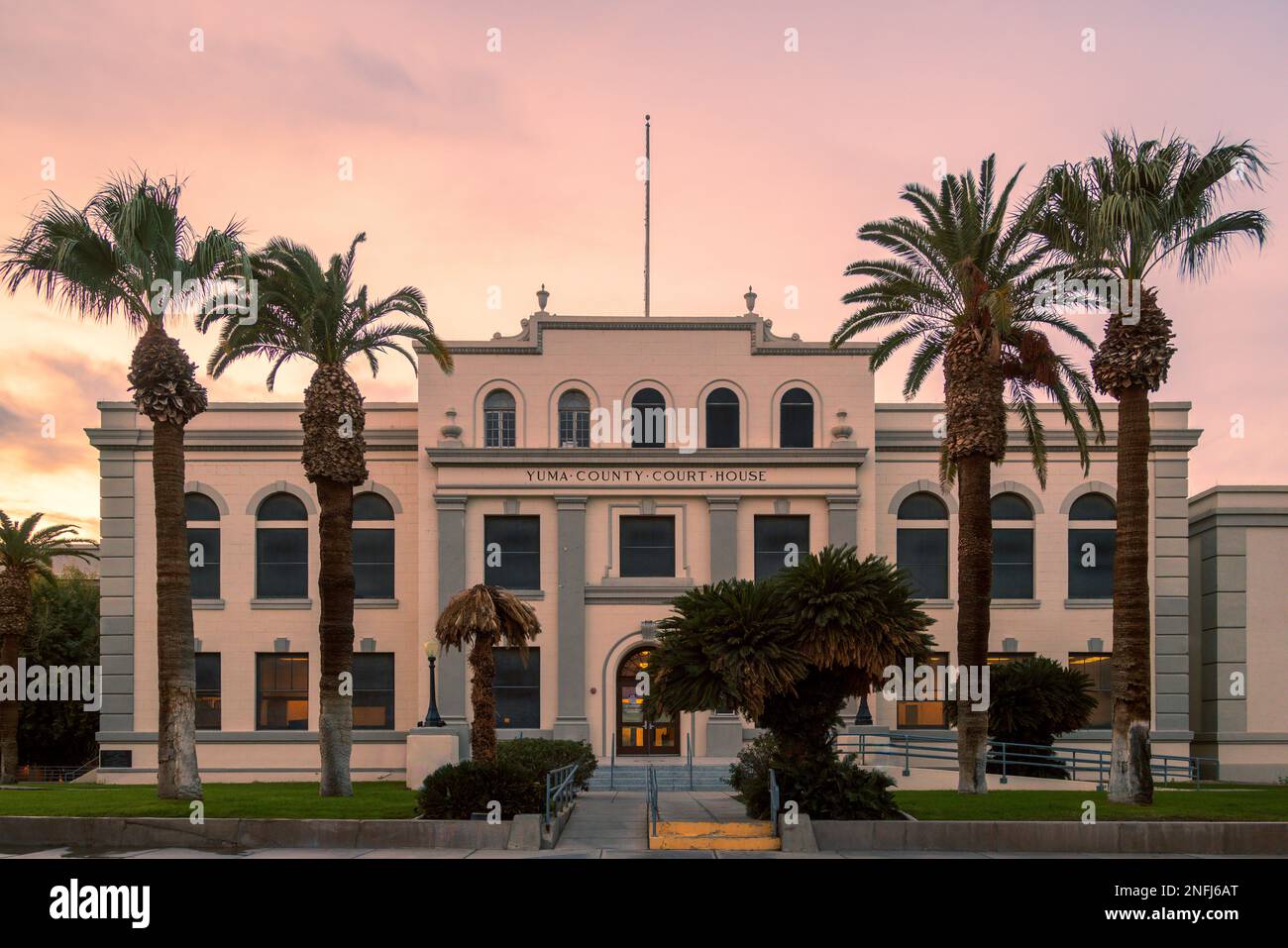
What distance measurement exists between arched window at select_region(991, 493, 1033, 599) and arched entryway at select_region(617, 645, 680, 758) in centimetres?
1093

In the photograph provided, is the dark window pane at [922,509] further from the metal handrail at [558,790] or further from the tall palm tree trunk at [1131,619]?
the metal handrail at [558,790]

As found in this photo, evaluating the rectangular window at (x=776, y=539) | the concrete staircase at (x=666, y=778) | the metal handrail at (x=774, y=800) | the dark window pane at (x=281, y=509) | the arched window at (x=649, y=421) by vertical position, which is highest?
the arched window at (x=649, y=421)

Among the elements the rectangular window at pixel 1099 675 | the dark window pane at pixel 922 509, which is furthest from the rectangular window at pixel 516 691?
the rectangular window at pixel 1099 675

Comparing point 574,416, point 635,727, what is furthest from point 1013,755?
point 574,416

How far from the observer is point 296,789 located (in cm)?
2962

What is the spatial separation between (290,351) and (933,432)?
20.0 m

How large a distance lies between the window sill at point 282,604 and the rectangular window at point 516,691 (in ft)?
19.5

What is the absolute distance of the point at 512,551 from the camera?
3859 centimetres

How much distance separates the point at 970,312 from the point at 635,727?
651 inches

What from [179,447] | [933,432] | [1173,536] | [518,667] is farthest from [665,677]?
[1173,536]

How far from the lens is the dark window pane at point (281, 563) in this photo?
38.9 meters

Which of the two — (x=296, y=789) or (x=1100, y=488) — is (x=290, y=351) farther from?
(x=1100, y=488)

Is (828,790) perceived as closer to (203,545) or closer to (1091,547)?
(1091,547)

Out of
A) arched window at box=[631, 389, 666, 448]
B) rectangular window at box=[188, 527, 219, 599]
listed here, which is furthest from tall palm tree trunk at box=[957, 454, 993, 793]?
rectangular window at box=[188, 527, 219, 599]
